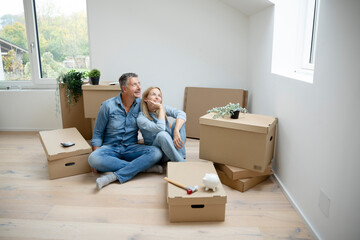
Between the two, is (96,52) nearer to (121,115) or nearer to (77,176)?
(121,115)

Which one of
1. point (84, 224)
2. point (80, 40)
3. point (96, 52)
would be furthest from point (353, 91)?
point (80, 40)

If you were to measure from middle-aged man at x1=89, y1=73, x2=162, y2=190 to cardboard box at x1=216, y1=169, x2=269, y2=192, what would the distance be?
59 centimetres

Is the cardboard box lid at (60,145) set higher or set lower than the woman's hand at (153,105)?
lower

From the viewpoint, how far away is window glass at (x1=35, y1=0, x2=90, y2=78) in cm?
385

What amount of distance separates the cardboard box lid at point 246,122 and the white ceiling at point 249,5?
109 cm

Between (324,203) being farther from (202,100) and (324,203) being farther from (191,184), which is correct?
(202,100)

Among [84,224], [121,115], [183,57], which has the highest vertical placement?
[183,57]

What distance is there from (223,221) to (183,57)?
7.60ft

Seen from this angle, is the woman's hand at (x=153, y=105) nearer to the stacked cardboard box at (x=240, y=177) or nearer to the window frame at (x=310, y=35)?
the stacked cardboard box at (x=240, y=177)

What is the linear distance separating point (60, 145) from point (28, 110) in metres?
1.62

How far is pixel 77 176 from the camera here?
262 cm

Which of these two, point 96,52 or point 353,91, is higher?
point 96,52

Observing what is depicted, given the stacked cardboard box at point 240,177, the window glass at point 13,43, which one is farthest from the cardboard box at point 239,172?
the window glass at point 13,43

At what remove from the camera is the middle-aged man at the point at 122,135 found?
2.53 metres
